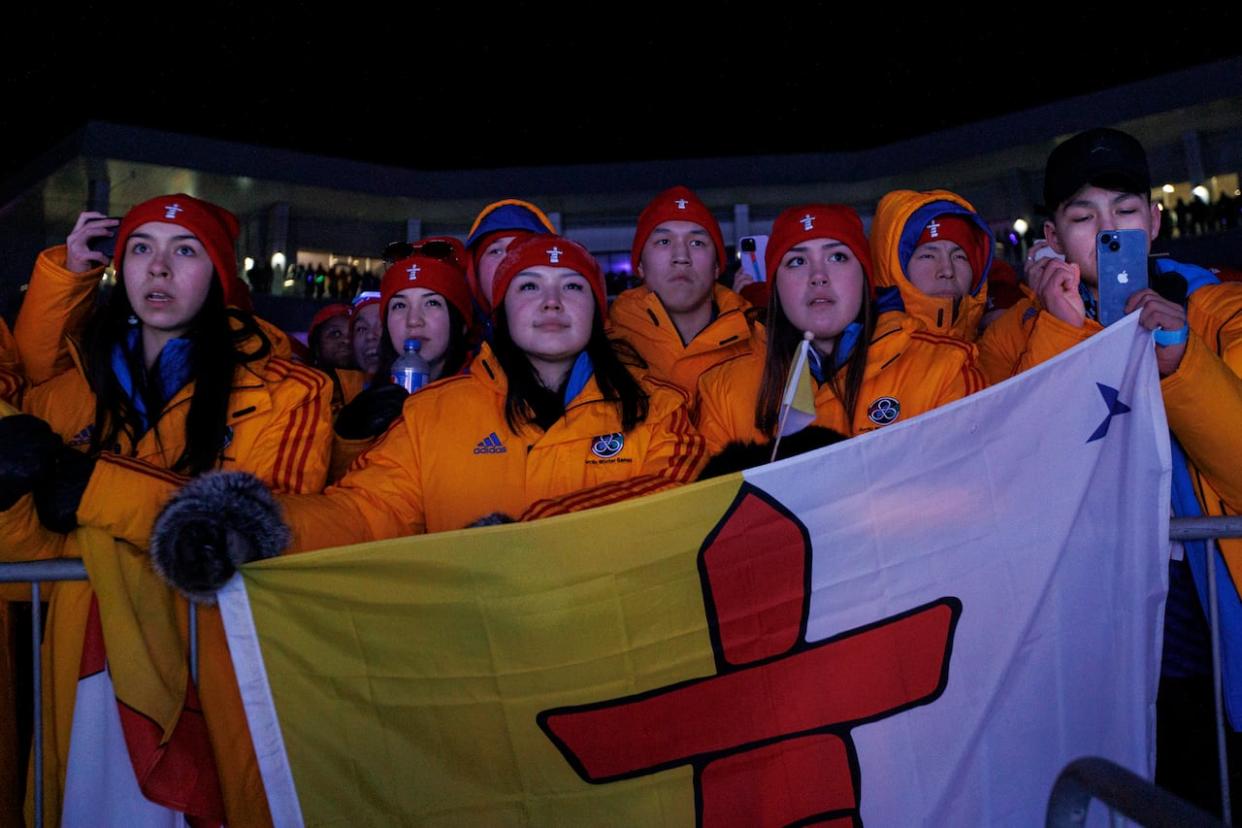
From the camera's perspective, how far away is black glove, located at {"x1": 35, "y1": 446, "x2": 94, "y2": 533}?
2.19 m

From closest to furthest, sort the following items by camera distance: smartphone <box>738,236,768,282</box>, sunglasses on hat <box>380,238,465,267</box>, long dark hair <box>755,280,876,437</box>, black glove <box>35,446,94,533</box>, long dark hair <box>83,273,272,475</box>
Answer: black glove <box>35,446,94,533</box>
long dark hair <box>83,273,272,475</box>
long dark hair <box>755,280,876,437</box>
sunglasses on hat <box>380,238,465,267</box>
smartphone <box>738,236,768,282</box>

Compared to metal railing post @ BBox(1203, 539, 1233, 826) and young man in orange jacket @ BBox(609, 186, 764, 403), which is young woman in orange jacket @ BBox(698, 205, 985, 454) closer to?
young man in orange jacket @ BBox(609, 186, 764, 403)

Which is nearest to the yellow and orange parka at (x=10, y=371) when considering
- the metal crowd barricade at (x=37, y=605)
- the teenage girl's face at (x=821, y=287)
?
the metal crowd barricade at (x=37, y=605)

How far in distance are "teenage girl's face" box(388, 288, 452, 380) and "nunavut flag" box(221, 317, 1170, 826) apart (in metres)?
1.70

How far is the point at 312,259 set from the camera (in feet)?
58.8

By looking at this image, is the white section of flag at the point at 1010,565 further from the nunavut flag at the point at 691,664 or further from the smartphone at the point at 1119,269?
the smartphone at the point at 1119,269

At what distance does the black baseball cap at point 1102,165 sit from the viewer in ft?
8.66

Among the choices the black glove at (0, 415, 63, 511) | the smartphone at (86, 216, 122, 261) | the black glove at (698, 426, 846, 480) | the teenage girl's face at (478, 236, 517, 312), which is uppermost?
the teenage girl's face at (478, 236, 517, 312)

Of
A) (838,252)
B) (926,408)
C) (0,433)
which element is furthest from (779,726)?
(0,433)

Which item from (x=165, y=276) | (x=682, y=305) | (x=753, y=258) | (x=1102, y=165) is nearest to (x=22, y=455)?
(x=165, y=276)

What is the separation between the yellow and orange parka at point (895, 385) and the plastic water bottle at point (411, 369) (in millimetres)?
999

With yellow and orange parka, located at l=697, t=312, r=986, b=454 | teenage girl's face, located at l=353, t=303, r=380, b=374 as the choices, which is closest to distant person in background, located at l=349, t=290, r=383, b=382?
teenage girl's face, located at l=353, t=303, r=380, b=374

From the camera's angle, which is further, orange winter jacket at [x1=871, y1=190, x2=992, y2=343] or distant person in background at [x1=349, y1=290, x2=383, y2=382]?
distant person in background at [x1=349, y1=290, x2=383, y2=382]

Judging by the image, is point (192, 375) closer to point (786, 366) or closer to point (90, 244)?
point (90, 244)
